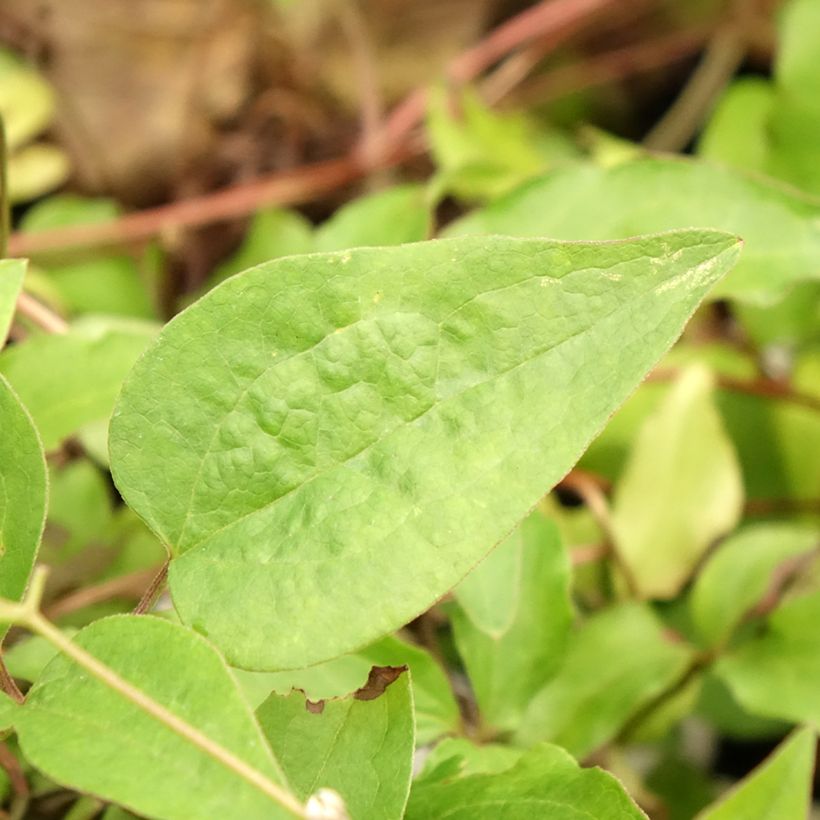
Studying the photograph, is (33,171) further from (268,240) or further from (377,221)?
(377,221)

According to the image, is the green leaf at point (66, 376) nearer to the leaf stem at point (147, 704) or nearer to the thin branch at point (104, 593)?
the thin branch at point (104, 593)

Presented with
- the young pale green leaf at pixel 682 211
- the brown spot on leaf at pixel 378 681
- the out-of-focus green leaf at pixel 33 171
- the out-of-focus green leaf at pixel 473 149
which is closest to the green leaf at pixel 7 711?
the brown spot on leaf at pixel 378 681

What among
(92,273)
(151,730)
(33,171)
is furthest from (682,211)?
(33,171)

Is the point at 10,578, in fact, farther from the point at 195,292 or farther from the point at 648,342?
the point at 195,292

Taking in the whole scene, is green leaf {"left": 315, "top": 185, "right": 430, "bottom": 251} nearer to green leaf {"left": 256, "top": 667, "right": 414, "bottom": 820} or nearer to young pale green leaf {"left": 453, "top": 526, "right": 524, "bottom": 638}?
young pale green leaf {"left": 453, "top": 526, "right": 524, "bottom": 638}

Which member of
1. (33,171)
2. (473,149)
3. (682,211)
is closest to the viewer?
(682,211)

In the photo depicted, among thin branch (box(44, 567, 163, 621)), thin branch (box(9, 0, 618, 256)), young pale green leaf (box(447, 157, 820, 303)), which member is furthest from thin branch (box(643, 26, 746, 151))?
thin branch (box(44, 567, 163, 621))

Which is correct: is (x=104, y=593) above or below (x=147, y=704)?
below
